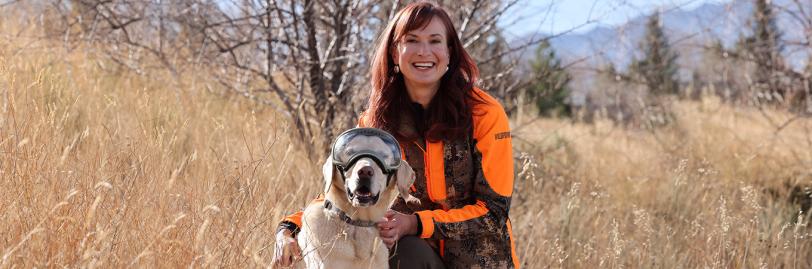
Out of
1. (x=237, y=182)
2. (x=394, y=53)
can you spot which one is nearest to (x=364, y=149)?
(x=394, y=53)

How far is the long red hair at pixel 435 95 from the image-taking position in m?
3.32

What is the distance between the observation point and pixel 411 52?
338 cm

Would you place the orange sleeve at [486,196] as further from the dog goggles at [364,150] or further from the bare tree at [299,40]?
the bare tree at [299,40]

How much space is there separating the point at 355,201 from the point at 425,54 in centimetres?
94

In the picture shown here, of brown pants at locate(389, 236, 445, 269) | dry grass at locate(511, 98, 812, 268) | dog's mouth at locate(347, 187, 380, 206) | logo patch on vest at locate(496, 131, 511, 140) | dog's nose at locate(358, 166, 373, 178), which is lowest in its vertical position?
dry grass at locate(511, 98, 812, 268)

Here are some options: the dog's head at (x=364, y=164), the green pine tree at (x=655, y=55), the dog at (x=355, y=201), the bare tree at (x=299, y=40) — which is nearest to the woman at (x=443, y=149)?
the dog at (x=355, y=201)

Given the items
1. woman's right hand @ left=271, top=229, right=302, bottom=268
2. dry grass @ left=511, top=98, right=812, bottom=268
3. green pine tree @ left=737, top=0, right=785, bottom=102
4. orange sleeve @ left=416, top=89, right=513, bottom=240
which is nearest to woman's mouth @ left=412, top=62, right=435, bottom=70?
orange sleeve @ left=416, top=89, right=513, bottom=240

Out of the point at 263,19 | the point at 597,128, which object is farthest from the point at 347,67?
the point at 597,128

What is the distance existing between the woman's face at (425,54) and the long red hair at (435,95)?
0.10 ft

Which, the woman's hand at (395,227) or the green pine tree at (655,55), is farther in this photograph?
the green pine tree at (655,55)

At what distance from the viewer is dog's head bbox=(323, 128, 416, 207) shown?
2623mm

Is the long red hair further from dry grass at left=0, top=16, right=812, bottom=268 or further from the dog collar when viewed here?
the dog collar

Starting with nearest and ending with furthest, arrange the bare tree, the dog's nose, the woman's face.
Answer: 1. the dog's nose
2. the woman's face
3. the bare tree

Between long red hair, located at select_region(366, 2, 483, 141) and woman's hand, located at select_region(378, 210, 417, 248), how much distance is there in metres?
0.38
